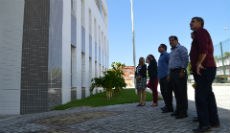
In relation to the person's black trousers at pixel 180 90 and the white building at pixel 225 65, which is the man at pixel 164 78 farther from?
the white building at pixel 225 65

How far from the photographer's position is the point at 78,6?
744 inches

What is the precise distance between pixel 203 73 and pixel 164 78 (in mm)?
3012

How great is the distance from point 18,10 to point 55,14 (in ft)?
4.56

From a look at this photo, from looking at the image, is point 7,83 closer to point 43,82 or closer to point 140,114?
point 43,82

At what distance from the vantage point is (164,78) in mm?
9055

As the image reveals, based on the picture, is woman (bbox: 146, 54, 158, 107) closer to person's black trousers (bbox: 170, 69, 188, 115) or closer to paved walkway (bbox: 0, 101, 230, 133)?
paved walkway (bbox: 0, 101, 230, 133)

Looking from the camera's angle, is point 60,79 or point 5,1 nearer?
point 5,1

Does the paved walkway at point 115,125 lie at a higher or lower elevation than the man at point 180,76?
lower

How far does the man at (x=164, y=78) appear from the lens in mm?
8805

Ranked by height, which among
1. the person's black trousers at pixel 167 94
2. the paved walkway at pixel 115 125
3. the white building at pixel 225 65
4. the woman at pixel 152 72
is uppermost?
the white building at pixel 225 65

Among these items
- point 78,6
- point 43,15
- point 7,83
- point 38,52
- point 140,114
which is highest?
point 78,6

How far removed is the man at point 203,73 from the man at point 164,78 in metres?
2.53

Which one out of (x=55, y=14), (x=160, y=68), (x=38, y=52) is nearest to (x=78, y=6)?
(x=55, y=14)

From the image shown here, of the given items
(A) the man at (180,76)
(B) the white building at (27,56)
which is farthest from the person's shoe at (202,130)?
(B) the white building at (27,56)
